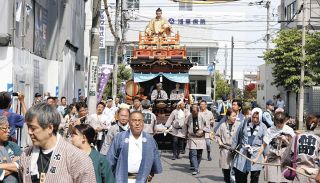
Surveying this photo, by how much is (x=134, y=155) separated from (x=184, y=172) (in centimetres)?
723

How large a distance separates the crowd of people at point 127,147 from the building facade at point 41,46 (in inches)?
88.2

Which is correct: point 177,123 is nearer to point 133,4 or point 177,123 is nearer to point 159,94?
point 159,94

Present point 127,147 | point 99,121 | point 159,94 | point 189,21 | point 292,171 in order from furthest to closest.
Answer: point 189,21, point 159,94, point 99,121, point 292,171, point 127,147

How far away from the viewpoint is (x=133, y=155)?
22.5 feet

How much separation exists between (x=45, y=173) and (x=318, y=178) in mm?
3305

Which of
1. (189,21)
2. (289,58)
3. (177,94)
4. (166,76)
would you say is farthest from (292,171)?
(189,21)

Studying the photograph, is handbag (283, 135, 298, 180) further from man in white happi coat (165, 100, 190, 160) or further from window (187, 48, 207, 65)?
window (187, 48, 207, 65)

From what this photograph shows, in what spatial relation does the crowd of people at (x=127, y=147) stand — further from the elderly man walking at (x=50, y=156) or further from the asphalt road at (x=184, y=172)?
the asphalt road at (x=184, y=172)

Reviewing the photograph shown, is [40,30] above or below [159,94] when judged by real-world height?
above

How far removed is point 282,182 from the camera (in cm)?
916

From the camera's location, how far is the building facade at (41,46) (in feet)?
47.3

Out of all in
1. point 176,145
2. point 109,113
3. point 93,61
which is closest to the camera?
point 109,113

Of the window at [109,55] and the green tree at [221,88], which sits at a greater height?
the window at [109,55]

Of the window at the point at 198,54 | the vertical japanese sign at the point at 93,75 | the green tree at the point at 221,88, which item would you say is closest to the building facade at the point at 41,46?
the vertical japanese sign at the point at 93,75
